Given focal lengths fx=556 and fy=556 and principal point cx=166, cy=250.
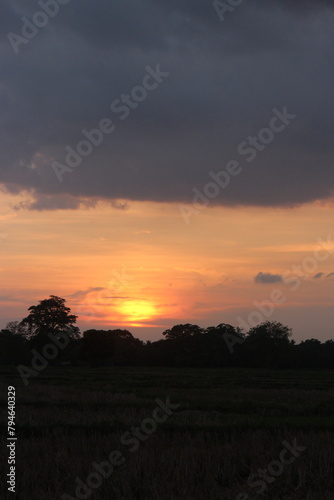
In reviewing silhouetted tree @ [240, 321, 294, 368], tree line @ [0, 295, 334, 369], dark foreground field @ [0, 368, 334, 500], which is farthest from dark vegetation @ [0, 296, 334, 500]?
silhouetted tree @ [240, 321, 294, 368]

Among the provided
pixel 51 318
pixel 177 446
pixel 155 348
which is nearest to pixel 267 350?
pixel 155 348

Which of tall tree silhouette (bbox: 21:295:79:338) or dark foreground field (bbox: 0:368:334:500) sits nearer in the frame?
dark foreground field (bbox: 0:368:334:500)

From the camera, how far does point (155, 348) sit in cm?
11194

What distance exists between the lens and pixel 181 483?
10617 mm

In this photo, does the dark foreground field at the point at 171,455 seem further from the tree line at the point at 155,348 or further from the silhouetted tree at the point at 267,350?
the silhouetted tree at the point at 267,350

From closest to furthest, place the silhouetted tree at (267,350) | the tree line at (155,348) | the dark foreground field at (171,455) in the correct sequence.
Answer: the dark foreground field at (171,455) → the tree line at (155,348) → the silhouetted tree at (267,350)

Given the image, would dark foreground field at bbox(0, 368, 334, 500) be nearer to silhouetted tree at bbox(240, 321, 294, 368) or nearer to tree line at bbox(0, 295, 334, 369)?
tree line at bbox(0, 295, 334, 369)

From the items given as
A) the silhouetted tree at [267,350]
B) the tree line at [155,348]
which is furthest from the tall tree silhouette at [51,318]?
the silhouetted tree at [267,350]

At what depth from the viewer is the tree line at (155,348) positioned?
9344 cm

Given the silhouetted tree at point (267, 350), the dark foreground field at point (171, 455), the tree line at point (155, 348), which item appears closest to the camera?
the dark foreground field at point (171, 455)

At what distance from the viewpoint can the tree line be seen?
93.4m

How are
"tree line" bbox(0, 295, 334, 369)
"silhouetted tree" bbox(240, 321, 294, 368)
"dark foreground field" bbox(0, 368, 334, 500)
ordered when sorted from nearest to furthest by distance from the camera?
"dark foreground field" bbox(0, 368, 334, 500) < "tree line" bbox(0, 295, 334, 369) < "silhouetted tree" bbox(240, 321, 294, 368)

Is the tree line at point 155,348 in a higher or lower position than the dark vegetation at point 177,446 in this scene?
higher

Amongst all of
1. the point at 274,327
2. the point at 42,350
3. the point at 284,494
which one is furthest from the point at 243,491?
the point at 274,327
